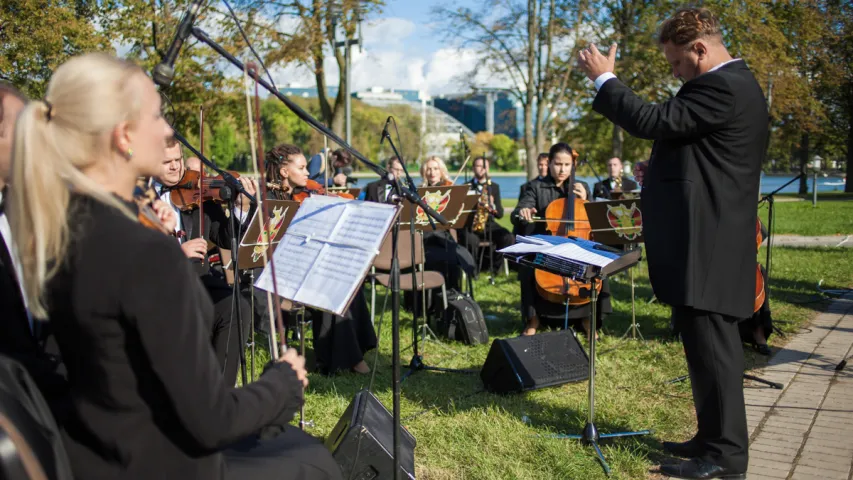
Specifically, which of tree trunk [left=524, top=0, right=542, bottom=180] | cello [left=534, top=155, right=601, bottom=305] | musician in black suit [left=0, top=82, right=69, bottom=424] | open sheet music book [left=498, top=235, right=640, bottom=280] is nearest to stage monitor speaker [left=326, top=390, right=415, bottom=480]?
open sheet music book [left=498, top=235, right=640, bottom=280]

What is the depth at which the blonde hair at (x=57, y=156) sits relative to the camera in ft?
5.30

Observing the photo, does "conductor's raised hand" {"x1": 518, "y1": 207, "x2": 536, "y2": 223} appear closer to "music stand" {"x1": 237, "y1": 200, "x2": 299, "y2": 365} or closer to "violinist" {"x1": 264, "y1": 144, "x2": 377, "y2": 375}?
"violinist" {"x1": 264, "y1": 144, "x2": 377, "y2": 375}

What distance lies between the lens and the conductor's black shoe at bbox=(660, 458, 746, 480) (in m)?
3.28

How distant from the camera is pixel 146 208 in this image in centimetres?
179

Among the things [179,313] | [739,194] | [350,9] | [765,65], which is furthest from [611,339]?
[765,65]

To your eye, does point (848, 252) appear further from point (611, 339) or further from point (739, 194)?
point (739, 194)

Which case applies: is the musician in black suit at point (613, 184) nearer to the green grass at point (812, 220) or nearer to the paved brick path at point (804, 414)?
the green grass at point (812, 220)

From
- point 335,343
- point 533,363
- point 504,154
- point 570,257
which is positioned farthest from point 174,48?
point 504,154

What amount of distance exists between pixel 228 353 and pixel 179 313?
282 cm

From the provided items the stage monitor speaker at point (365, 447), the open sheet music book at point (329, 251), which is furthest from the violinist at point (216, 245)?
the open sheet music book at point (329, 251)

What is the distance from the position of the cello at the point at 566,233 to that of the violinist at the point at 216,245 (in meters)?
2.63

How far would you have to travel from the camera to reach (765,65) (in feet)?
62.6

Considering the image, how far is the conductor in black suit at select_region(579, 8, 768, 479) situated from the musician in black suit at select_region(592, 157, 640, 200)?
5.33m

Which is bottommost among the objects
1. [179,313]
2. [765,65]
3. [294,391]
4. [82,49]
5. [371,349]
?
[371,349]
